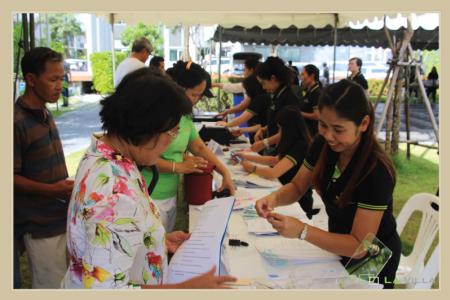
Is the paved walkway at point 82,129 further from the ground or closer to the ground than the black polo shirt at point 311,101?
closer to the ground

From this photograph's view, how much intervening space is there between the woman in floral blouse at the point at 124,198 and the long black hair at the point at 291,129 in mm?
1643

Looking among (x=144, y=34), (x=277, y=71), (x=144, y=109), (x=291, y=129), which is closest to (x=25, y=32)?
(x=291, y=129)

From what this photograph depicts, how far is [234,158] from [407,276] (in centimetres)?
151

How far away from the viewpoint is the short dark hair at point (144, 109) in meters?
1.02

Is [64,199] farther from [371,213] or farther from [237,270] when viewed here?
[371,213]

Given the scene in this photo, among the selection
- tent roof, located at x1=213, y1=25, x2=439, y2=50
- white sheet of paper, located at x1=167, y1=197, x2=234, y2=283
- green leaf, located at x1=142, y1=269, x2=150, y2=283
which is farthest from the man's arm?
tent roof, located at x1=213, y1=25, x2=439, y2=50

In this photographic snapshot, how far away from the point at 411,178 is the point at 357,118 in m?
4.73

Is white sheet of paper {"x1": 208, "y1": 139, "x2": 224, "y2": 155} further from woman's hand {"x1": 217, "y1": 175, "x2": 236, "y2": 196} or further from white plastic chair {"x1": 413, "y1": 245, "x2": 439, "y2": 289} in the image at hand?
white plastic chair {"x1": 413, "y1": 245, "x2": 439, "y2": 289}

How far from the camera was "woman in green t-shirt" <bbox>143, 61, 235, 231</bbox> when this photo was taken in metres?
2.11

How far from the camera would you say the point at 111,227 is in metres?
0.93

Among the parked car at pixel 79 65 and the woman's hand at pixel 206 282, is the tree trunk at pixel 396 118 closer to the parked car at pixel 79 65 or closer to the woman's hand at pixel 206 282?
the woman's hand at pixel 206 282

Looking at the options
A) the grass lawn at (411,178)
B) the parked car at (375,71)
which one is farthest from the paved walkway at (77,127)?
the parked car at (375,71)

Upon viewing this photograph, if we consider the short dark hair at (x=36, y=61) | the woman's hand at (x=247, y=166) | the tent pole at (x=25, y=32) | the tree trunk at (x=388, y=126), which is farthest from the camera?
the tree trunk at (x=388, y=126)

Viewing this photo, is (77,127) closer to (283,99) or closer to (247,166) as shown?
(283,99)
